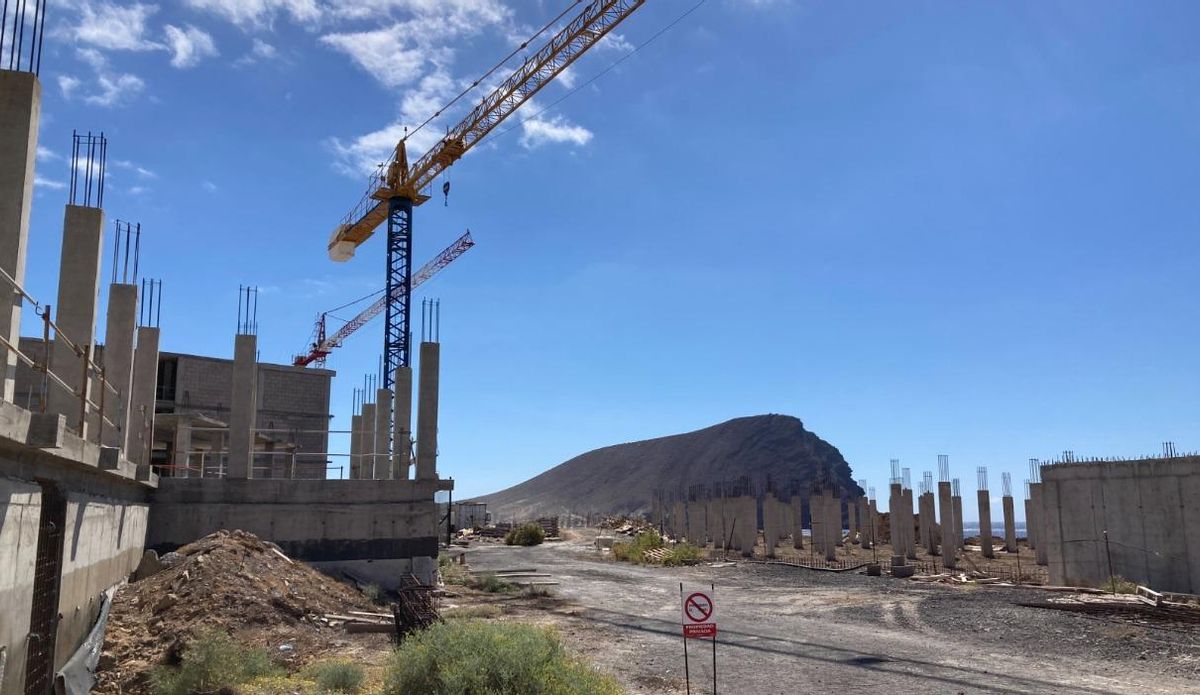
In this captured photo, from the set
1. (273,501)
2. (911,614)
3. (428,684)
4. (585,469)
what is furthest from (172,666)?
(585,469)

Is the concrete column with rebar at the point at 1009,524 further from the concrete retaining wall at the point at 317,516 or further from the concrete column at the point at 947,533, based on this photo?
the concrete retaining wall at the point at 317,516

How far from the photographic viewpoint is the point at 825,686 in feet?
Answer: 36.8

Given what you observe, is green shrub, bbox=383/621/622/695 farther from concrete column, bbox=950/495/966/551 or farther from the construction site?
concrete column, bbox=950/495/966/551

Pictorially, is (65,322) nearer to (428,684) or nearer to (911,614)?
(428,684)

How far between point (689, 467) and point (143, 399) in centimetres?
10932

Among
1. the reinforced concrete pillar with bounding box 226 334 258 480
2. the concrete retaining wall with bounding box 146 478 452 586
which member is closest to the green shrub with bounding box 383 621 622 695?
the concrete retaining wall with bounding box 146 478 452 586

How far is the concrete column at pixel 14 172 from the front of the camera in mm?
8352

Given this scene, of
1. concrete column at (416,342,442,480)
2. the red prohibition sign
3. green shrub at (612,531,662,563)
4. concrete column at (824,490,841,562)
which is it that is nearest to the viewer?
the red prohibition sign

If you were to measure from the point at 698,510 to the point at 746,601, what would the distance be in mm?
27713

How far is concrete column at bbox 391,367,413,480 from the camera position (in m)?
21.0

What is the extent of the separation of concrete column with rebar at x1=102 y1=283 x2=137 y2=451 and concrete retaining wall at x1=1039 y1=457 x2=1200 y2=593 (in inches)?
804

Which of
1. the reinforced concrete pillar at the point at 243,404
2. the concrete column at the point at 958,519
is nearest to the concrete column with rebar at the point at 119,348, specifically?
the reinforced concrete pillar at the point at 243,404

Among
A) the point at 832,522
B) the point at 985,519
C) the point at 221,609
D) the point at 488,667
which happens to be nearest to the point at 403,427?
the point at 221,609

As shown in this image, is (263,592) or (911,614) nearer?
(263,592)
